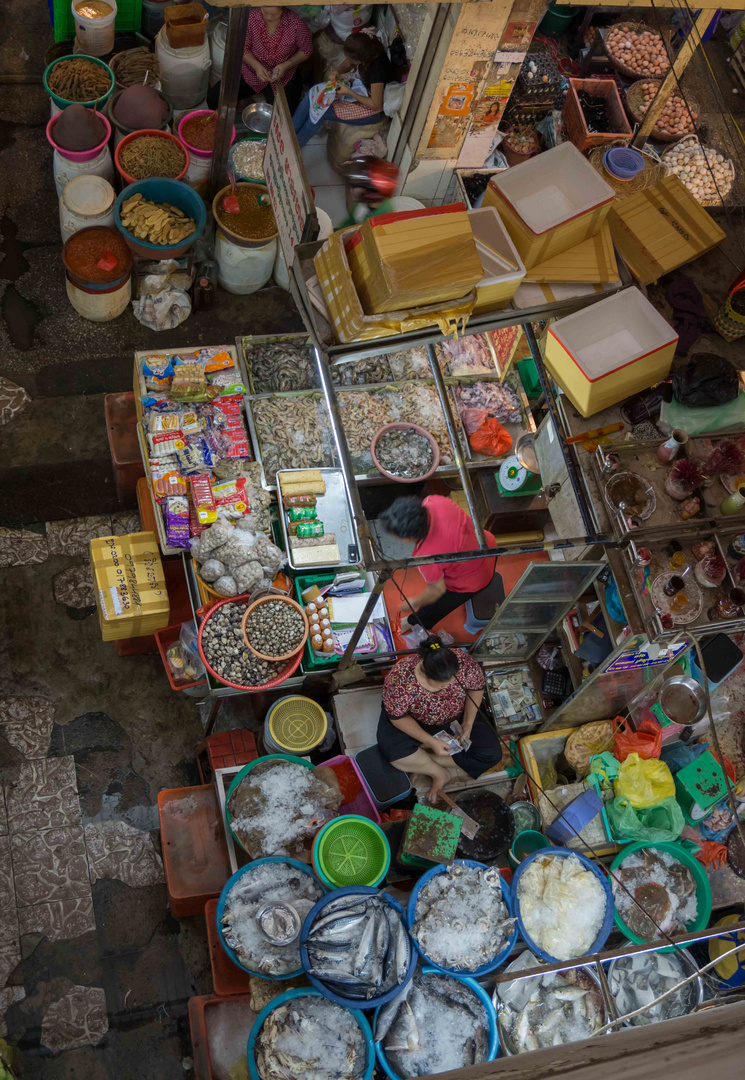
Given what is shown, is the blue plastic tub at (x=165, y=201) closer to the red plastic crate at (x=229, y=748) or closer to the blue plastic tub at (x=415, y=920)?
the red plastic crate at (x=229, y=748)

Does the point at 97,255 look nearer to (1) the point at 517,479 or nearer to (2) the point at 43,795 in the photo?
(1) the point at 517,479

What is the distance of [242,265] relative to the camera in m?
6.43

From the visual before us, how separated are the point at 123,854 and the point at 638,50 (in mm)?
7268

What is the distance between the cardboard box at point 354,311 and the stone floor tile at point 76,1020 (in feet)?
12.5

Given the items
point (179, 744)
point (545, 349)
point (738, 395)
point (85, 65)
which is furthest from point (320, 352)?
point (85, 65)

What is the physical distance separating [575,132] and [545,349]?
9.81 feet

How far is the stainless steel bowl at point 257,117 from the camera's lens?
6.79m

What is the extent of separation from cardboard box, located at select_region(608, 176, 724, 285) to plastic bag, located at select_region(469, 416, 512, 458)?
3.80ft

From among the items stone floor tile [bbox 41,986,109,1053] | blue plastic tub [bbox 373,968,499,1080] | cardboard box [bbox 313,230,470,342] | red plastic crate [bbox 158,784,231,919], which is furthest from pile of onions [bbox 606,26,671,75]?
stone floor tile [bbox 41,986,109,1053]

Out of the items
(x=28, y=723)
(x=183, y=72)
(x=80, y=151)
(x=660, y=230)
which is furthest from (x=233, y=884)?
(x=183, y=72)

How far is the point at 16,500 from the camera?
5809mm

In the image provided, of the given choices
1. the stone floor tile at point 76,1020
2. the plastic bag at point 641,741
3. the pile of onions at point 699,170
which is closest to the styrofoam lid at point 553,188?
the pile of onions at point 699,170

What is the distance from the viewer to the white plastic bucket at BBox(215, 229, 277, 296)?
20.6 ft

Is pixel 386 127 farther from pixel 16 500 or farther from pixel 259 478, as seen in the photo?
pixel 16 500
